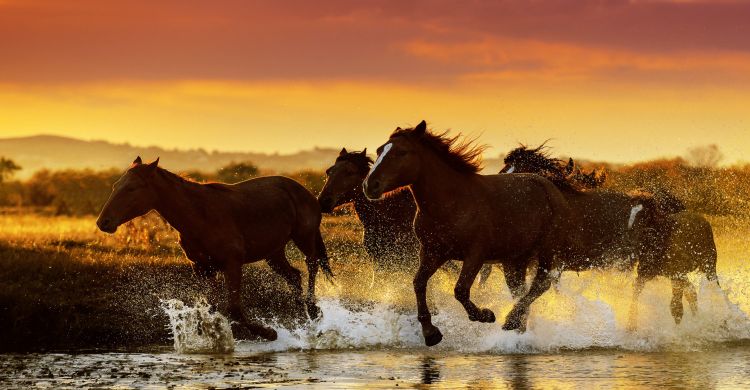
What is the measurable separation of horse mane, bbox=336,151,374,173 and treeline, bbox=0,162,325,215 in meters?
22.3

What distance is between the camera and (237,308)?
1293cm

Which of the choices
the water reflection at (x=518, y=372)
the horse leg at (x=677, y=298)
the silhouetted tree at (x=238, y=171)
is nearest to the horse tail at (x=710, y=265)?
the horse leg at (x=677, y=298)

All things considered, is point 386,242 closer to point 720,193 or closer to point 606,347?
point 606,347

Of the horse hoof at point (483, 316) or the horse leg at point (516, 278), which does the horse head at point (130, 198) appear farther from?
the horse leg at point (516, 278)

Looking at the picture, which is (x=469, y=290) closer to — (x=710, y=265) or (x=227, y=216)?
(x=227, y=216)

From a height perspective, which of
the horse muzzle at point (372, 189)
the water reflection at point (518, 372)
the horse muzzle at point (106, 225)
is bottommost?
the water reflection at point (518, 372)

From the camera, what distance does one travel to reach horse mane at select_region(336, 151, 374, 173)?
15.0 meters

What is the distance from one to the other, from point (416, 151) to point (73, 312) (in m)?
5.53

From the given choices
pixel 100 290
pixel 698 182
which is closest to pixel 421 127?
pixel 100 290

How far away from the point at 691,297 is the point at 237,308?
5412mm

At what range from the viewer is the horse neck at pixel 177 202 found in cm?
1270

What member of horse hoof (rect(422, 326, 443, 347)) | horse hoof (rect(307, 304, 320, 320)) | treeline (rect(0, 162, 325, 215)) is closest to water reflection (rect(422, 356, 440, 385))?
horse hoof (rect(422, 326, 443, 347))

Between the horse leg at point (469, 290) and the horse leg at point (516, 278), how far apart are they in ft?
4.12

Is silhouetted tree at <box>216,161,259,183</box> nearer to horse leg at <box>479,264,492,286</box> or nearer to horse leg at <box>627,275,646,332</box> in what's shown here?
horse leg at <box>479,264,492,286</box>
